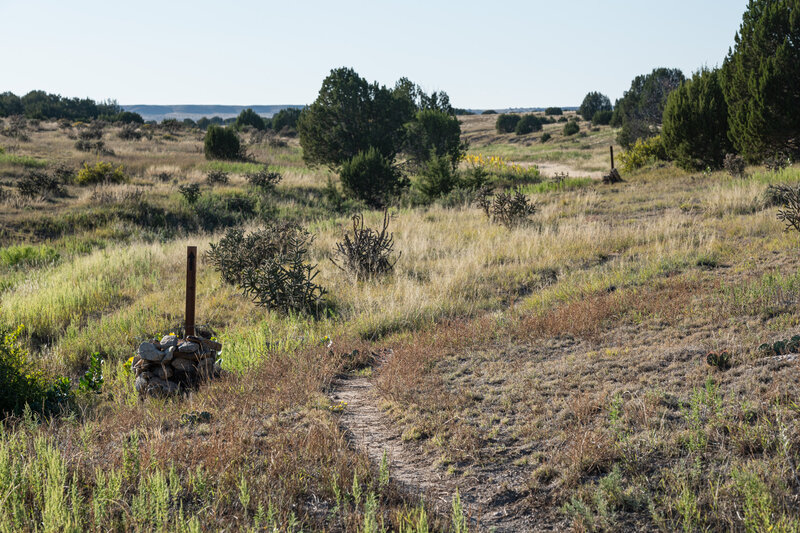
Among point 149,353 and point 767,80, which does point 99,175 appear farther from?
point 767,80

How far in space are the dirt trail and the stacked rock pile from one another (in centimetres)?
182

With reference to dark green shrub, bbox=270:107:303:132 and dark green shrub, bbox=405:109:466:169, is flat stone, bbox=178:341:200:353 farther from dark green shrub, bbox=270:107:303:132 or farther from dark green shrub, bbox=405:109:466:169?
dark green shrub, bbox=270:107:303:132

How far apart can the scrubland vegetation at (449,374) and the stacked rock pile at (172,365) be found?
24 centimetres

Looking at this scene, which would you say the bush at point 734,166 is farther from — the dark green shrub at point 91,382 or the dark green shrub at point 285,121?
the dark green shrub at point 285,121

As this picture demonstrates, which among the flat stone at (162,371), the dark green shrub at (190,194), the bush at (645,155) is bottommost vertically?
the flat stone at (162,371)

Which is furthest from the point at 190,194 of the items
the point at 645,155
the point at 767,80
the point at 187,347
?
the point at 645,155

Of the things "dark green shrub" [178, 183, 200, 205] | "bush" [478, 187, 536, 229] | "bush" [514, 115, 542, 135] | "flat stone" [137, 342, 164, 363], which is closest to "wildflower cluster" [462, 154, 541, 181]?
"dark green shrub" [178, 183, 200, 205]

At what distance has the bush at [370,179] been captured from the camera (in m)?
23.5

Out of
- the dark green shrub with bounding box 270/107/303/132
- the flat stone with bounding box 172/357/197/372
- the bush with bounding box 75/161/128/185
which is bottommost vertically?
the flat stone with bounding box 172/357/197/372

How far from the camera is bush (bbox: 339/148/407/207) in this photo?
23469 mm

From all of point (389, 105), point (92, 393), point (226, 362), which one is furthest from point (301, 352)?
point (389, 105)

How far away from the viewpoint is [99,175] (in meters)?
23.5

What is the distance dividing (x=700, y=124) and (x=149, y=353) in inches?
769

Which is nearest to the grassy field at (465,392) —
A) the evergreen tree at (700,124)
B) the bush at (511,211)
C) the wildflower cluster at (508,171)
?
the bush at (511,211)
